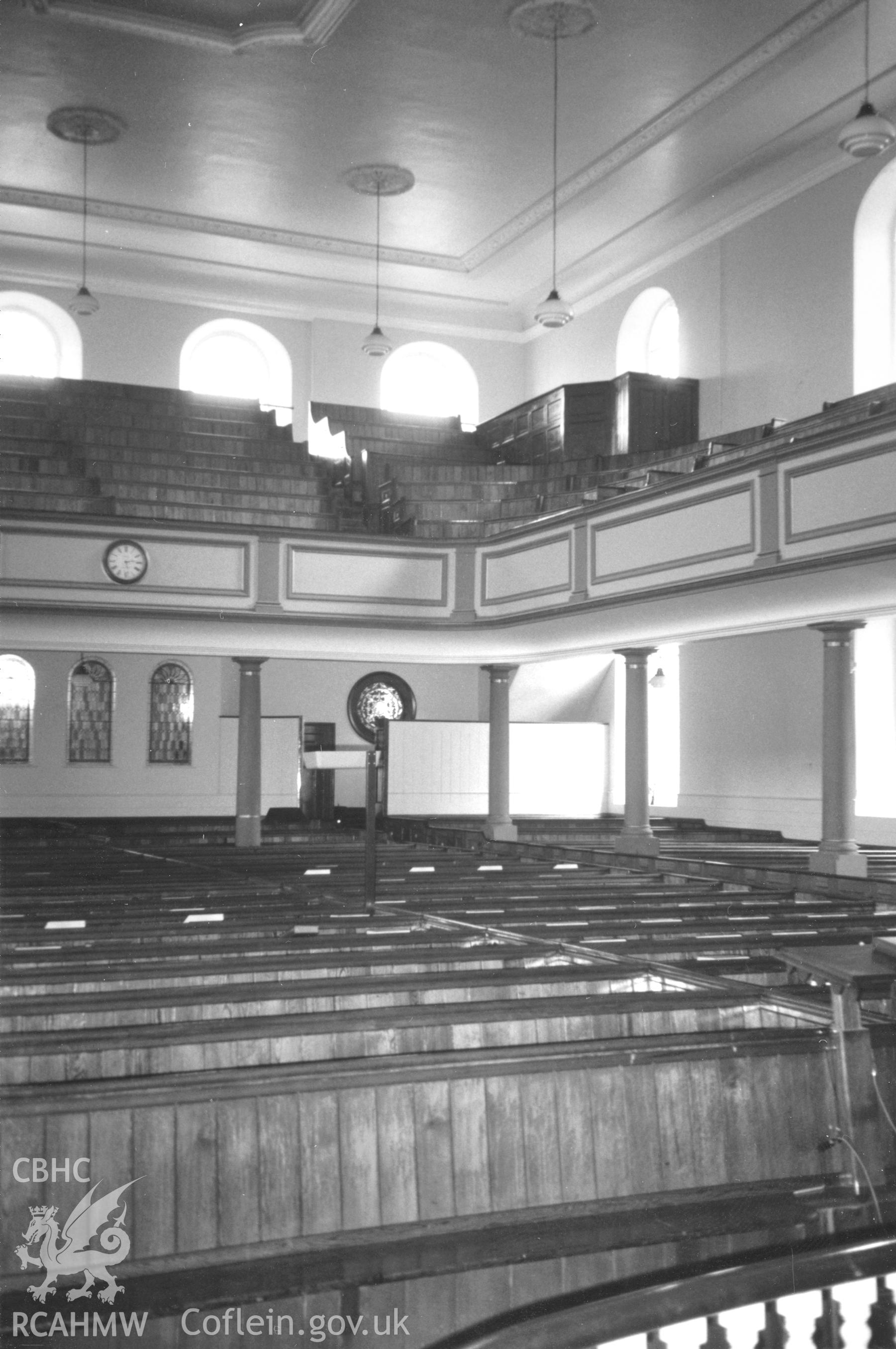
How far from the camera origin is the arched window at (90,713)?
1873 cm

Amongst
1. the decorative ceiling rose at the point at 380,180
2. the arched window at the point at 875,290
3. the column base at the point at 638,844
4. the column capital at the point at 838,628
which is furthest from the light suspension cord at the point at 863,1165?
the decorative ceiling rose at the point at 380,180

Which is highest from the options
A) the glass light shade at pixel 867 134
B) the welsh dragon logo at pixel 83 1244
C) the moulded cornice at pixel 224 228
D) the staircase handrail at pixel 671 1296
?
the moulded cornice at pixel 224 228

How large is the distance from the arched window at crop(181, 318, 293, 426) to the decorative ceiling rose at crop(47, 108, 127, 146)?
5.08 m

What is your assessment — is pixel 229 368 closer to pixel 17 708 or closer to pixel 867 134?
pixel 17 708

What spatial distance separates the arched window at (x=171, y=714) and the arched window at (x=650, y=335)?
→ 7.68 meters

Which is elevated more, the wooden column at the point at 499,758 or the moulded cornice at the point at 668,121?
the moulded cornice at the point at 668,121

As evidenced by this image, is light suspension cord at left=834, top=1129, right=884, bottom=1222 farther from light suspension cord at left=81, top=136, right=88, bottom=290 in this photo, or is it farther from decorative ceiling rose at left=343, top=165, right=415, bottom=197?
light suspension cord at left=81, top=136, right=88, bottom=290

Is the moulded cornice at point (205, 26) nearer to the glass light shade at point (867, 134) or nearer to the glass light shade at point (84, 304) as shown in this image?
the glass light shade at point (84, 304)

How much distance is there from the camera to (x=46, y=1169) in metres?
3.30

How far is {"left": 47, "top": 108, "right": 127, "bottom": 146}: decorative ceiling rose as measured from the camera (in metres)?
15.4

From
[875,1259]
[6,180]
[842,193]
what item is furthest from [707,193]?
[875,1259]

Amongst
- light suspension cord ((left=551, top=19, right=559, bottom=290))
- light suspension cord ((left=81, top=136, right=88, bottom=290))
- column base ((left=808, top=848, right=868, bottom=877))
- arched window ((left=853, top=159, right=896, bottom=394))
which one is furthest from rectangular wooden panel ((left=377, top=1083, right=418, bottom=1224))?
light suspension cord ((left=81, top=136, right=88, bottom=290))

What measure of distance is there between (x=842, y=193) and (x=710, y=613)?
6275mm

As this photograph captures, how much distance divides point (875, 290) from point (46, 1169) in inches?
564
